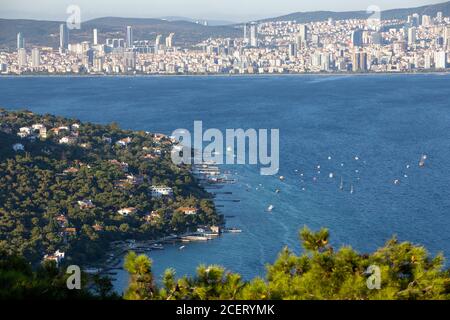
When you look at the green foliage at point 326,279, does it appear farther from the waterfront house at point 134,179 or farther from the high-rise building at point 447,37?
the high-rise building at point 447,37

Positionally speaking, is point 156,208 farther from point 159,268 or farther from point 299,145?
point 299,145

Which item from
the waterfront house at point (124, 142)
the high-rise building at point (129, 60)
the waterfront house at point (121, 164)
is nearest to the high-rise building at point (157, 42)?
the high-rise building at point (129, 60)

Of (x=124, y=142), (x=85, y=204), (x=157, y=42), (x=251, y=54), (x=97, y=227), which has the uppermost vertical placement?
(x=157, y=42)

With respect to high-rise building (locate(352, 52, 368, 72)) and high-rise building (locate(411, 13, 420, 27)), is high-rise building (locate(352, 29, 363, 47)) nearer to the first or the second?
high-rise building (locate(411, 13, 420, 27))

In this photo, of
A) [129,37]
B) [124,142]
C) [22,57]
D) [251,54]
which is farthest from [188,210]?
[129,37]

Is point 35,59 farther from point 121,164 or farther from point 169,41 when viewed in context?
point 121,164

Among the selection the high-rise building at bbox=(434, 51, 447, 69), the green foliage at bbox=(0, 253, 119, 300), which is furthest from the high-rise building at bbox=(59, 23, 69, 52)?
the green foliage at bbox=(0, 253, 119, 300)
